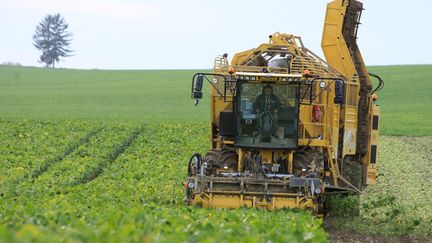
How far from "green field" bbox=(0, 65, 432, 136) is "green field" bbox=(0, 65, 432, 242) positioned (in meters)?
0.12

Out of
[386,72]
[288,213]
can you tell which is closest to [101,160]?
[288,213]

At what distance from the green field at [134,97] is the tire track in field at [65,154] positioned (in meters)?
10.4

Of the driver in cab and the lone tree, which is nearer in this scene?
the driver in cab

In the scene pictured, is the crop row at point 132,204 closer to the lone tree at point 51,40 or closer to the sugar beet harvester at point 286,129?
the sugar beet harvester at point 286,129

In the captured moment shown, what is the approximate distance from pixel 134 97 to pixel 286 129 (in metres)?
45.8

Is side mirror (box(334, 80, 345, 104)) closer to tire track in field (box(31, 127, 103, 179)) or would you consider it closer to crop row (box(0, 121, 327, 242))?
crop row (box(0, 121, 327, 242))

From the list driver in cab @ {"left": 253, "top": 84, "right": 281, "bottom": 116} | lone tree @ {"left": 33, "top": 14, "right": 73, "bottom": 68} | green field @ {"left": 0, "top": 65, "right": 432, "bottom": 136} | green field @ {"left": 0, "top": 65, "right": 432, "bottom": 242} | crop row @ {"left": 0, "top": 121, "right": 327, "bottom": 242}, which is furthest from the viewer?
lone tree @ {"left": 33, "top": 14, "right": 73, "bottom": 68}

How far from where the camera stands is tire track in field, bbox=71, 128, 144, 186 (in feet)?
78.8

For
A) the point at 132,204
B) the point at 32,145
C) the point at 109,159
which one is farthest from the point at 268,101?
the point at 32,145

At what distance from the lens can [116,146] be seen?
102 ft

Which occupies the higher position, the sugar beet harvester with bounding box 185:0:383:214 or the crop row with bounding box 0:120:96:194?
the sugar beet harvester with bounding box 185:0:383:214

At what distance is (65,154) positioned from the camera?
2948 cm

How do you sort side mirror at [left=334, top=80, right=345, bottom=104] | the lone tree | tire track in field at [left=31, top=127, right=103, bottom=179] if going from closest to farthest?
side mirror at [left=334, top=80, right=345, bottom=104] < tire track in field at [left=31, top=127, right=103, bottom=179] < the lone tree

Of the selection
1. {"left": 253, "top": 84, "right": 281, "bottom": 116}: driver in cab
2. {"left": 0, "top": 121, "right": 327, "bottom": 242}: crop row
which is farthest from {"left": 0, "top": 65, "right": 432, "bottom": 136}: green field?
{"left": 253, "top": 84, "right": 281, "bottom": 116}: driver in cab
